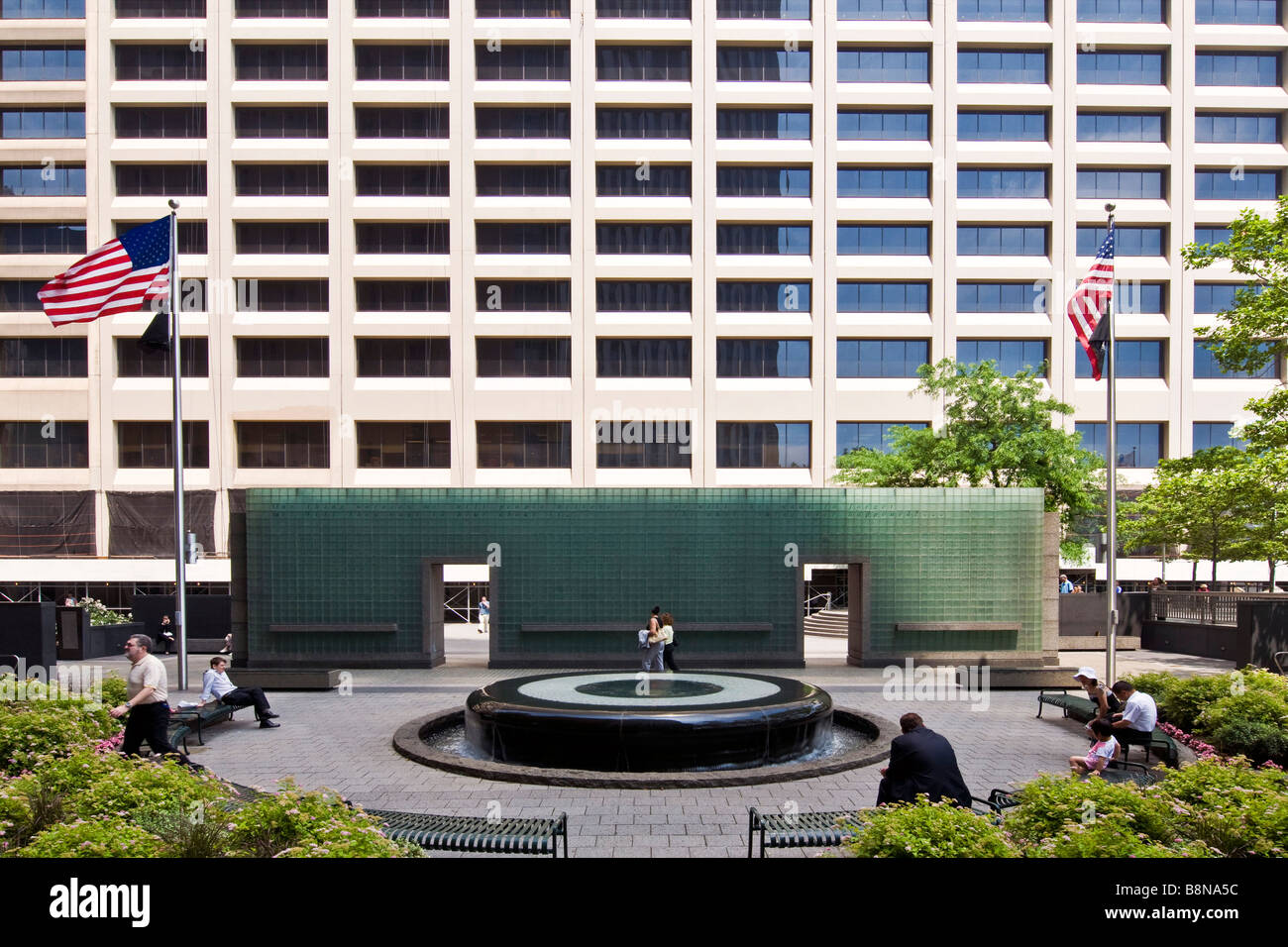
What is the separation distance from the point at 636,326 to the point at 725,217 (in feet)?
23.3

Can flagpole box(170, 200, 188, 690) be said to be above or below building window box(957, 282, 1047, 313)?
below

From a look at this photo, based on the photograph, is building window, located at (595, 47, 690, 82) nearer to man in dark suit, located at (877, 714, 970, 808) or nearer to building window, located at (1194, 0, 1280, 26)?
building window, located at (1194, 0, 1280, 26)

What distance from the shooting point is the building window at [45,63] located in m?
42.3

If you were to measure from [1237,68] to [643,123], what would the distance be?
31.9 meters

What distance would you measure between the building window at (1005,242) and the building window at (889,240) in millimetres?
2345

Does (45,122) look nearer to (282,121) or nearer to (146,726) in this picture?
(282,121)

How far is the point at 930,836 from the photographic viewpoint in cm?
552

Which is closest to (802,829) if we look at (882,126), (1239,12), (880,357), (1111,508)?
(1111,508)

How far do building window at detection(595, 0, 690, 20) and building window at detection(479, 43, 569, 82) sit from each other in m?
2.03

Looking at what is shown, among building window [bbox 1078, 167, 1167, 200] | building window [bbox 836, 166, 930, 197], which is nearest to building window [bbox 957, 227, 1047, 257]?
building window [bbox 836, 166, 930, 197]

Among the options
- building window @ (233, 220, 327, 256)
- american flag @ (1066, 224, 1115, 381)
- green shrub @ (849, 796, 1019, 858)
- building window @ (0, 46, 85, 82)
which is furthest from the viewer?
building window @ (0, 46, 85, 82)

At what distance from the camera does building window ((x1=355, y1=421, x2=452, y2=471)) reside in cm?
4119

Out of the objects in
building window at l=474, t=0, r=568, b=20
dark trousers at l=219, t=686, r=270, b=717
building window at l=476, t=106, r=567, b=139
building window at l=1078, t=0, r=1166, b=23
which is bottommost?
dark trousers at l=219, t=686, r=270, b=717

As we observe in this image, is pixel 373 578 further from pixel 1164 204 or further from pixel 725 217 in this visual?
pixel 1164 204
